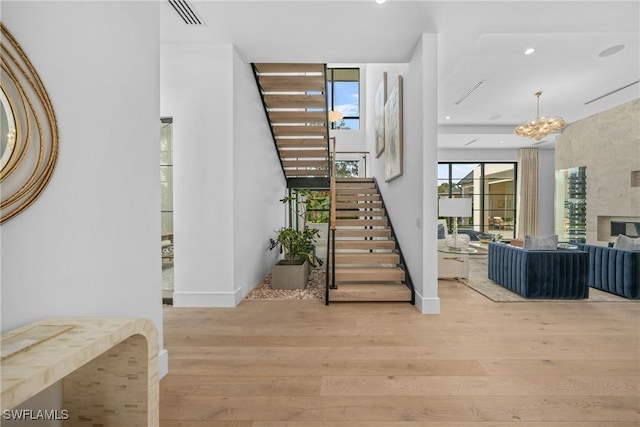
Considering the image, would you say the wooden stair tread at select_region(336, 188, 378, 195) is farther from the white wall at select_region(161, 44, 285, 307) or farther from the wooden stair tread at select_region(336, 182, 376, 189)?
the white wall at select_region(161, 44, 285, 307)

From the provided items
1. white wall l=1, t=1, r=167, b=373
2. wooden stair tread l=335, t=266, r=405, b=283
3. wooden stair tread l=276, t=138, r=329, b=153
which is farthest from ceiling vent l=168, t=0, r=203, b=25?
wooden stair tread l=335, t=266, r=405, b=283

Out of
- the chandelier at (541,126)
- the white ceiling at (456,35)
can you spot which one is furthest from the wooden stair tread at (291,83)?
the chandelier at (541,126)

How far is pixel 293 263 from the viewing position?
4820mm

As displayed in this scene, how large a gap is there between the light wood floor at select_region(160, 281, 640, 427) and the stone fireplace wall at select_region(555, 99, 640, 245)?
15.2 feet

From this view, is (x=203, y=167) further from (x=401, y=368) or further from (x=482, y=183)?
(x=482, y=183)

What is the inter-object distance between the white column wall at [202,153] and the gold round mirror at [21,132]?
227 centimetres

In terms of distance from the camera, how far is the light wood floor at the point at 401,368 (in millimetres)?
1759

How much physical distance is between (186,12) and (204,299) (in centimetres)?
311

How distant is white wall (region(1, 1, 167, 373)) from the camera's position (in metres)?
1.30

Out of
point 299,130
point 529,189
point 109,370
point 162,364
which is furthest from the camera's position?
point 529,189

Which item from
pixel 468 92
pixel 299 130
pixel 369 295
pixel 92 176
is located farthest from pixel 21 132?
pixel 468 92

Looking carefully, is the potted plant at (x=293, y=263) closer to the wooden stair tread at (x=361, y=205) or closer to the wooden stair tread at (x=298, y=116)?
the wooden stair tread at (x=361, y=205)

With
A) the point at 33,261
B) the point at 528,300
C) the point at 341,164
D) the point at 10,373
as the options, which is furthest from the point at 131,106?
the point at 341,164

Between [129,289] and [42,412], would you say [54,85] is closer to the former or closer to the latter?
[129,289]
